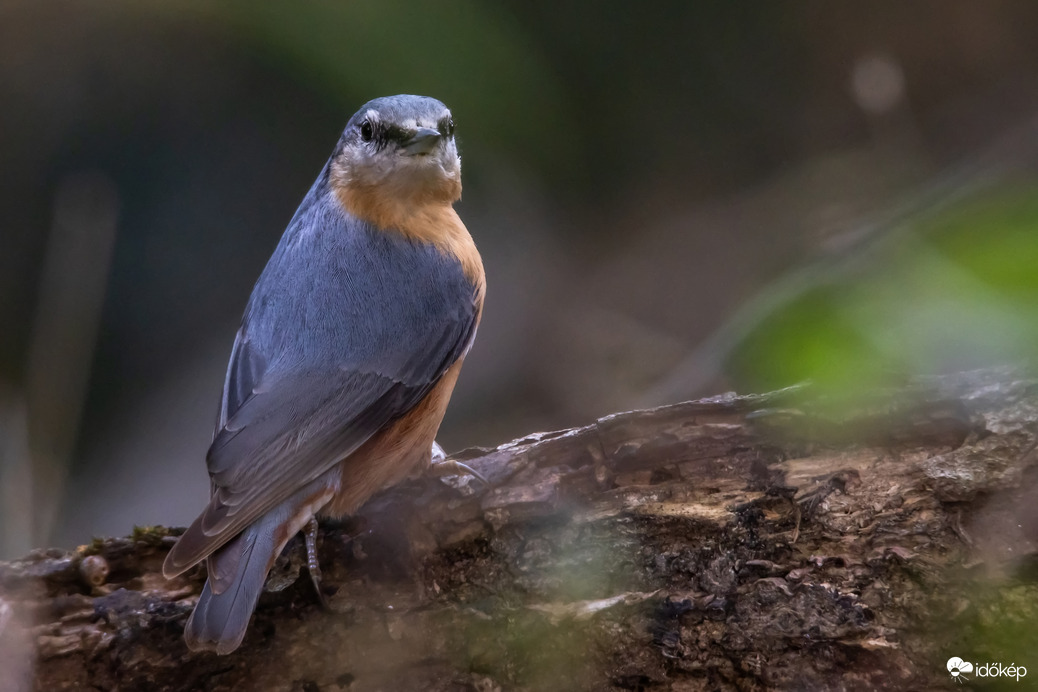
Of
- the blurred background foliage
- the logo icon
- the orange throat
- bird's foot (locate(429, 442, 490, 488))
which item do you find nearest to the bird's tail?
bird's foot (locate(429, 442, 490, 488))

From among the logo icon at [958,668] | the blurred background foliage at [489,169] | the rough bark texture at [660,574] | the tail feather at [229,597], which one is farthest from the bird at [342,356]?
the logo icon at [958,668]

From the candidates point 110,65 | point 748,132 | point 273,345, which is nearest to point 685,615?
point 273,345

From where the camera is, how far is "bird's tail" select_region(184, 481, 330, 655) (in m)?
2.24

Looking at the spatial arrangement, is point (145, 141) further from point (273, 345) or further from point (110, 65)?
point (273, 345)

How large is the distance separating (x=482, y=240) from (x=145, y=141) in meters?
1.66

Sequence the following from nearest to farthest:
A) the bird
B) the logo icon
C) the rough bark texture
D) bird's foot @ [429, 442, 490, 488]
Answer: the logo icon → the rough bark texture → the bird → bird's foot @ [429, 442, 490, 488]

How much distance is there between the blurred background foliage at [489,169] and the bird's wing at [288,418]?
1027mm

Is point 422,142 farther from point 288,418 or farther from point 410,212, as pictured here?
point 288,418

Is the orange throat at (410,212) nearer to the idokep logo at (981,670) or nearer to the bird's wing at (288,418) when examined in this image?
the bird's wing at (288,418)

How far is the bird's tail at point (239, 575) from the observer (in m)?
2.24

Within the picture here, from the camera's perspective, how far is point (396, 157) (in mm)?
3219

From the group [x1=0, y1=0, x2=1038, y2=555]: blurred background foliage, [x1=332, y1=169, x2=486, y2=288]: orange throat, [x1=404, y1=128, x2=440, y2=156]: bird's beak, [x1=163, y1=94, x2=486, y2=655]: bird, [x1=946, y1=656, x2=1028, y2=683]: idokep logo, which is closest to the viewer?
[x1=946, y1=656, x2=1028, y2=683]: idokep logo

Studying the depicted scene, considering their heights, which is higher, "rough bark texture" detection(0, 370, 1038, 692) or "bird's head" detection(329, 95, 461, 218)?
"bird's head" detection(329, 95, 461, 218)

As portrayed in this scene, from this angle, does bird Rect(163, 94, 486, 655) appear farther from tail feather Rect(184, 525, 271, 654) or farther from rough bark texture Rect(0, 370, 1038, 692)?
rough bark texture Rect(0, 370, 1038, 692)
